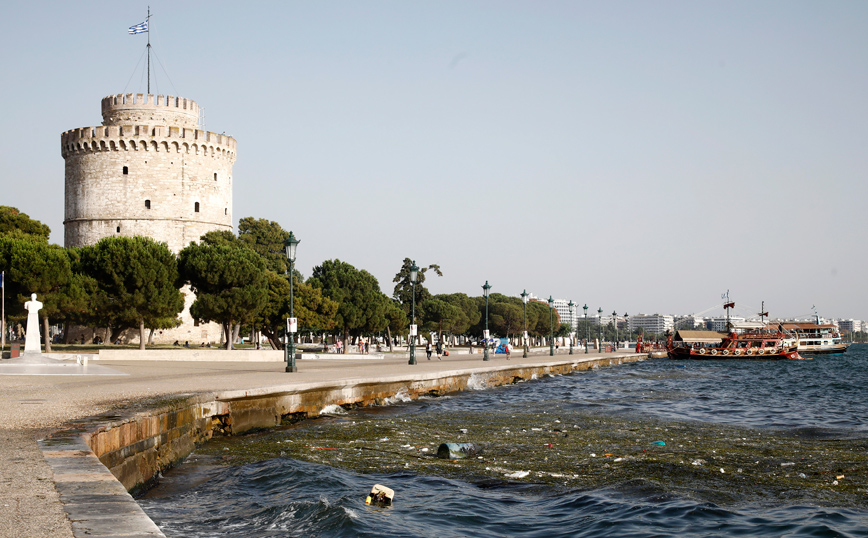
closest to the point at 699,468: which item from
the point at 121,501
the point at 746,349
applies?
the point at 121,501

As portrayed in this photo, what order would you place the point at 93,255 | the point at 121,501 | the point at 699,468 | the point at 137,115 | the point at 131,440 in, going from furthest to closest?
the point at 137,115, the point at 93,255, the point at 699,468, the point at 131,440, the point at 121,501

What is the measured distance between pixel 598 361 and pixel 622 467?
44.3m

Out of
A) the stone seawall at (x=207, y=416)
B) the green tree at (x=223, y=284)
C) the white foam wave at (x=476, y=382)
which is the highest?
the green tree at (x=223, y=284)

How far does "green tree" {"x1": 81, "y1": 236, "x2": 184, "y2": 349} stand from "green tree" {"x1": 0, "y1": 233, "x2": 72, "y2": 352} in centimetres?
240

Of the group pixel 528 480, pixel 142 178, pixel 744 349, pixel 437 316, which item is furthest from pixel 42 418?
pixel 744 349

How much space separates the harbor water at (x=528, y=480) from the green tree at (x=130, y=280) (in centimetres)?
2531

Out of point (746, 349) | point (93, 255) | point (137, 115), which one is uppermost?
point (137, 115)

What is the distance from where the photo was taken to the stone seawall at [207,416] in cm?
860

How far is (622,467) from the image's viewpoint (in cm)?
1057

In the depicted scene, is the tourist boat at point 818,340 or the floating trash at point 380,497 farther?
the tourist boat at point 818,340

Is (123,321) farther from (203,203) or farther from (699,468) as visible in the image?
(699,468)

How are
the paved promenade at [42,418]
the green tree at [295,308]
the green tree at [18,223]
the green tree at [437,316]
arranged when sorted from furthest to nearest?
1. the green tree at [437,316]
2. the green tree at [18,223]
3. the green tree at [295,308]
4. the paved promenade at [42,418]

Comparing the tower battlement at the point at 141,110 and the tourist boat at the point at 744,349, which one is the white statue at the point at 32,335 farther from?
the tourist boat at the point at 744,349

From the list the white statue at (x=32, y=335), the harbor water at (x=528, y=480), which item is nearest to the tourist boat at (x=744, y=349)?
the harbor water at (x=528, y=480)
